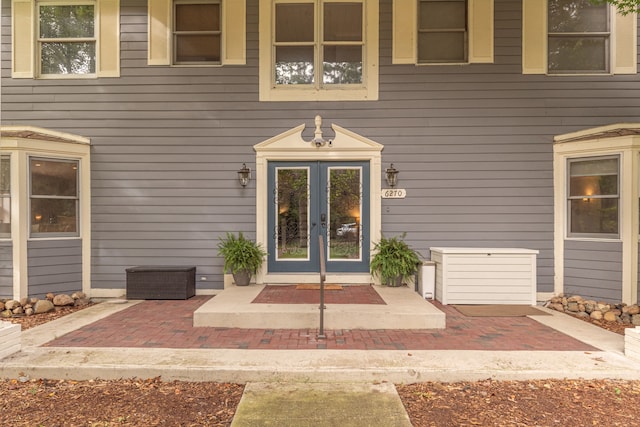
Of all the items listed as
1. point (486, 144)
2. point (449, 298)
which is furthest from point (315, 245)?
point (486, 144)

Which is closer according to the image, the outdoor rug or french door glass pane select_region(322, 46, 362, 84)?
the outdoor rug

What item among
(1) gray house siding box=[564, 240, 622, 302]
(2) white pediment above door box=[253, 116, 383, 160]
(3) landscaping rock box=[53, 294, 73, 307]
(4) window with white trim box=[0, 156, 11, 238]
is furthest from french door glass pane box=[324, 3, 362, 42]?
(3) landscaping rock box=[53, 294, 73, 307]

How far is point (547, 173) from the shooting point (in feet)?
19.6

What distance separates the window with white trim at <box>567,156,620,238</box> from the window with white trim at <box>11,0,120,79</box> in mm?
8053

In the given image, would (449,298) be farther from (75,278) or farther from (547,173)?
(75,278)

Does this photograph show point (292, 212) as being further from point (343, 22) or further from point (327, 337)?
point (343, 22)

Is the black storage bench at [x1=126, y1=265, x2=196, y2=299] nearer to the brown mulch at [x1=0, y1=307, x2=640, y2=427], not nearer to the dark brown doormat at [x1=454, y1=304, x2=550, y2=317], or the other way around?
the brown mulch at [x1=0, y1=307, x2=640, y2=427]

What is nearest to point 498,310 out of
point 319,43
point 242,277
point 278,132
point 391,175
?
point 391,175

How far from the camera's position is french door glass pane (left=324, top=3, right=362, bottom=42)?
6.22 m

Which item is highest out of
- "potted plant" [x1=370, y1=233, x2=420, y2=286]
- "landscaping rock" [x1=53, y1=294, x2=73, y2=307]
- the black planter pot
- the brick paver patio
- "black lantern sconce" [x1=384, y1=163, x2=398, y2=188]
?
"black lantern sconce" [x1=384, y1=163, x2=398, y2=188]

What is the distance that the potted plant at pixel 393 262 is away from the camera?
5672mm

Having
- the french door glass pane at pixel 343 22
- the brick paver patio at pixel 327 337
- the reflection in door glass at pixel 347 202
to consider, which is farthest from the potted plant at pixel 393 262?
the french door glass pane at pixel 343 22

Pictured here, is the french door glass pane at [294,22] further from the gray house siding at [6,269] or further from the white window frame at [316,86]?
the gray house siding at [6,269]

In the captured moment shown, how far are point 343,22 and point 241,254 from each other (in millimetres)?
4454
